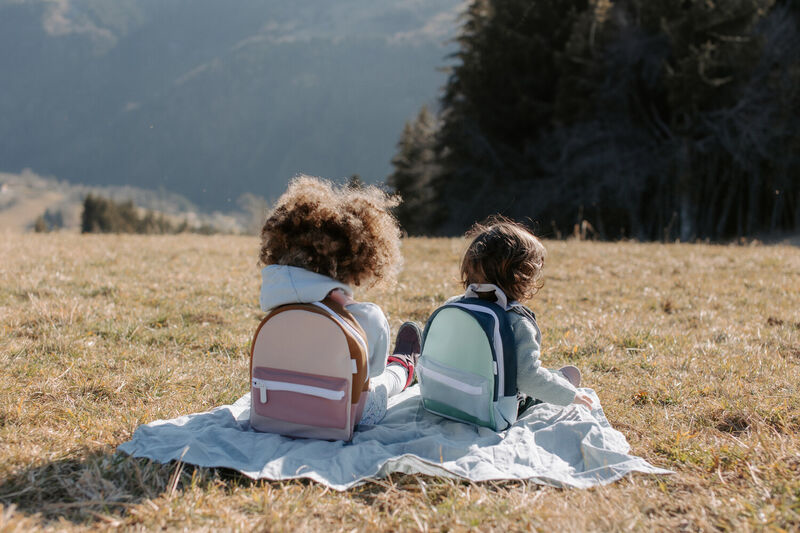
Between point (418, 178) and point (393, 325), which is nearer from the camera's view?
point (393, 325)

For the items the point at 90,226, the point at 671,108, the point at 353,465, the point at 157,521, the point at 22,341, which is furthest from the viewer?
the point at 90,226

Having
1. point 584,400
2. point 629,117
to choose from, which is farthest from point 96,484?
point 629,117

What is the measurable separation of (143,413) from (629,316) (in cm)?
479

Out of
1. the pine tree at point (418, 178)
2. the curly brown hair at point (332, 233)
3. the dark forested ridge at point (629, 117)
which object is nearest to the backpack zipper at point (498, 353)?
the curly brown hair at point (332, 233)

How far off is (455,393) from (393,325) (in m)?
2.45

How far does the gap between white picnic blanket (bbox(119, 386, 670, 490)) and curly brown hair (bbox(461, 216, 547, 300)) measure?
802 mm

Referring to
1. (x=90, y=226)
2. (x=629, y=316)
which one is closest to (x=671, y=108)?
(x=629, y=316)

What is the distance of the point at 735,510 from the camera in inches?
88.9

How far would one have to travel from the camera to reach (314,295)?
2834 millimetres

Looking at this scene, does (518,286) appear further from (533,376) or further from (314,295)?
(314,295)

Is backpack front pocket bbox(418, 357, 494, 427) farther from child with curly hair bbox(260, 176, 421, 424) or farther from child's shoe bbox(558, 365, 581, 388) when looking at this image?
child's shoe bbox(558, 365, 581, 388)

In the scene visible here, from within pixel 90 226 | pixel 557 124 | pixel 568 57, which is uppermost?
pixel 568 57

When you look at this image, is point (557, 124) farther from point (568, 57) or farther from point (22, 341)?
point (22, 341)

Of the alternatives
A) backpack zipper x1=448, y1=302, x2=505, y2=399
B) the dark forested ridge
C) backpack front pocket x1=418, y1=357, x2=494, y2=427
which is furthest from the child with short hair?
the dark forested ridge
